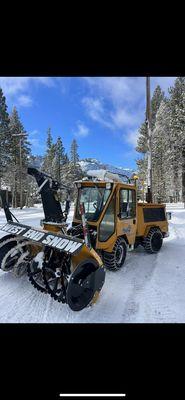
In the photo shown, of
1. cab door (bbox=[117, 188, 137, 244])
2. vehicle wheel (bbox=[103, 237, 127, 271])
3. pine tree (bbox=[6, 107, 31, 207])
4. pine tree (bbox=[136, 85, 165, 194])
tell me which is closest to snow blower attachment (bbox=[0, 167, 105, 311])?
vehicle wheel (bbox=[103, 237, 127, 271])

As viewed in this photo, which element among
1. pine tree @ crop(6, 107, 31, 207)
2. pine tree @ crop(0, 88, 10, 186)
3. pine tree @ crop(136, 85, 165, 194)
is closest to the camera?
pine tree @ crop(0, 88, 10, 186)

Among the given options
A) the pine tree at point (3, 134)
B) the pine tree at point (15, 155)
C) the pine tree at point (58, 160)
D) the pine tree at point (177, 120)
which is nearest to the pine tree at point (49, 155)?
the pine tree at point (58, 160)

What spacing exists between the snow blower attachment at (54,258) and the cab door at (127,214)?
1146mm

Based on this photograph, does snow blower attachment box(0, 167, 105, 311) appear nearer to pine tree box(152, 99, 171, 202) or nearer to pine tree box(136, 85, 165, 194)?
pine tree box(152, 99, 171, 202)

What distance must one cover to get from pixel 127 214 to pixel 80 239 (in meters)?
2.44

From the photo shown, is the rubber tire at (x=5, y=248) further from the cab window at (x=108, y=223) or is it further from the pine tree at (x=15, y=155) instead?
the pine tree at (x=15, y=155)

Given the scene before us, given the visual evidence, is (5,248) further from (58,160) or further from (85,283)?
(58,160)

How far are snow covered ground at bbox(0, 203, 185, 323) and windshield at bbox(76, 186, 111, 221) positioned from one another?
1.24 meters

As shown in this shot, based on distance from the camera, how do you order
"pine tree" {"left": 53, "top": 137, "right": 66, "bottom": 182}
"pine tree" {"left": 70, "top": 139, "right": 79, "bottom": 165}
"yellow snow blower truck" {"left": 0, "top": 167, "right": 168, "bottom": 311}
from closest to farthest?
"yellow snow blower truck" {"left": 0, "top": 167, "right": 168, "bottom": 311}, "pine tree" {"left": 53, "top": 137, "right": 66, "bottom": 182}, "pine tree" {"left": 70, "top": 139, "right": 79, "bottom": 165}

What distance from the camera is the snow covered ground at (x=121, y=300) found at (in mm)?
3639

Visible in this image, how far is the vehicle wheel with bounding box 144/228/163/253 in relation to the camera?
23.6ft
